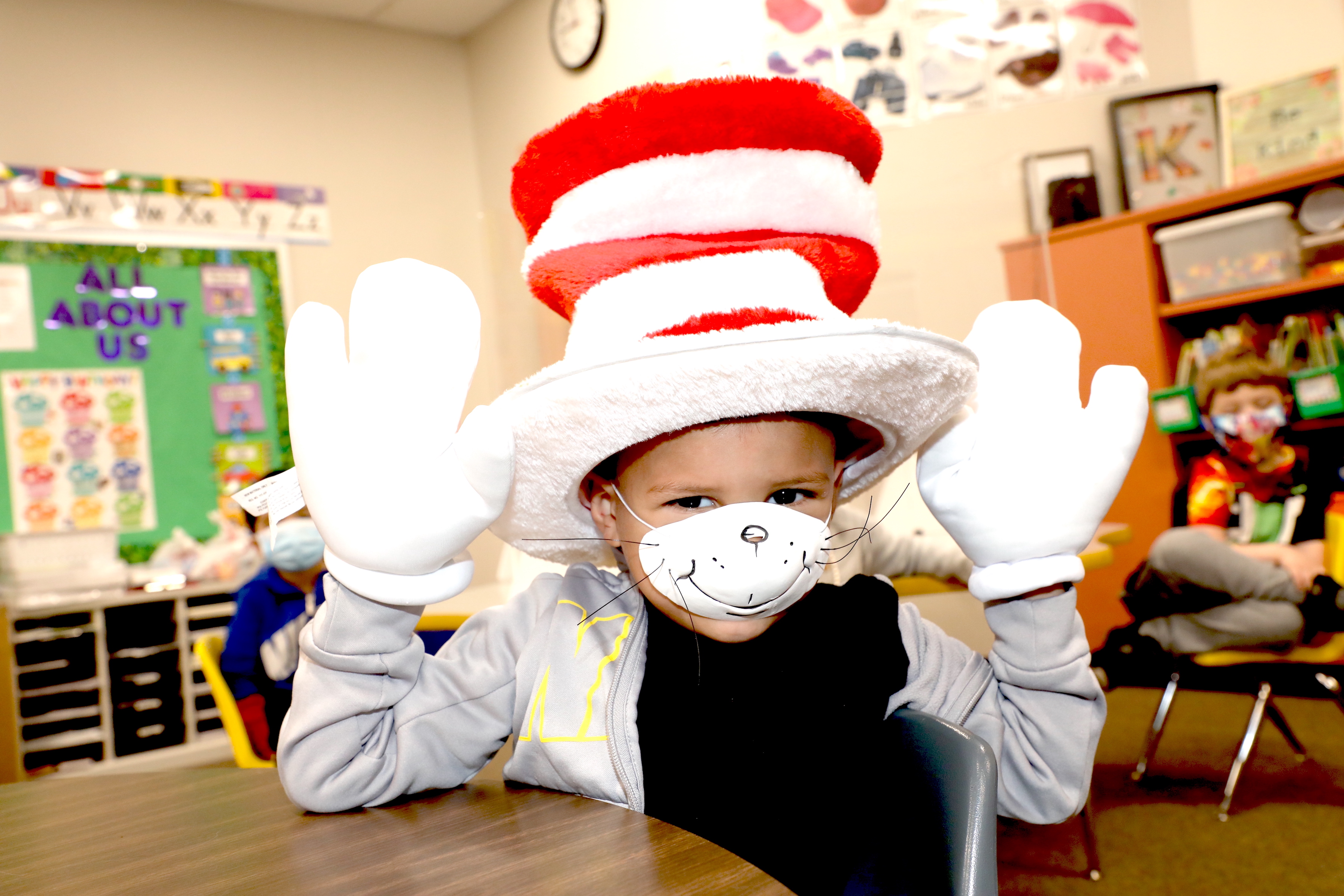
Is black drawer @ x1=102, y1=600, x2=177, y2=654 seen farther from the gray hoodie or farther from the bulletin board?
the gray hoodie

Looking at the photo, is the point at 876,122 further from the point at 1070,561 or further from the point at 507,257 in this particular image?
the point at 1070,561

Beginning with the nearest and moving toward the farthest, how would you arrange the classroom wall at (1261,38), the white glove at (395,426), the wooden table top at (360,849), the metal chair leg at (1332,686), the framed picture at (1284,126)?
1. the wooden table top at (360,849)
2. the white glove at (395,426)
3. the metal chair leg at (1332,686)
4. the framed picture at (1284,126)
5. the classroom wall at (1261,38)

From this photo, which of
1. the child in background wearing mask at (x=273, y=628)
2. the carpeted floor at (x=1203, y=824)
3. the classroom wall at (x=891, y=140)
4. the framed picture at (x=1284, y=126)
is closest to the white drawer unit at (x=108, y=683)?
the child in background wearing mask at (x=273, y=628)

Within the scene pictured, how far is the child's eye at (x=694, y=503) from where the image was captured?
2.56 ft

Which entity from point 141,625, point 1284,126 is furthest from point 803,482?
point 1284,126

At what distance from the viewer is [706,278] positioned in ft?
2.25

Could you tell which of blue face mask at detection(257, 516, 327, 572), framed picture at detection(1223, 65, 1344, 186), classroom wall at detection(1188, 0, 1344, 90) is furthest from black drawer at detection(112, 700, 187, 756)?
classroom wall at detection(1188, 0, 1344, 90)

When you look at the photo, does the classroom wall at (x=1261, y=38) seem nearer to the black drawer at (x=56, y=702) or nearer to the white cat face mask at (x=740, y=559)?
the white cat face mask at (x=740, y=559)

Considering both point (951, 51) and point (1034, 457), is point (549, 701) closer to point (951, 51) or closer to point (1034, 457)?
point (1034, 457)

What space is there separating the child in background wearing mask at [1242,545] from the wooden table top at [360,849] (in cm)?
199

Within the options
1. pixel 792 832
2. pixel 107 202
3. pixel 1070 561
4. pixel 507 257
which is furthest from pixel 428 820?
pixel 107 202

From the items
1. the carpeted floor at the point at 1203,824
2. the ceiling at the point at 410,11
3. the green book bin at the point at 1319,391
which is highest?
the ceiling at the point at 410,11

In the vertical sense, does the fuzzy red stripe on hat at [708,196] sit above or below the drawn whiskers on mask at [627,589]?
above

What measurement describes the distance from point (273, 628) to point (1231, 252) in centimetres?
315
